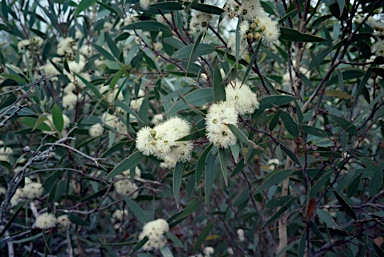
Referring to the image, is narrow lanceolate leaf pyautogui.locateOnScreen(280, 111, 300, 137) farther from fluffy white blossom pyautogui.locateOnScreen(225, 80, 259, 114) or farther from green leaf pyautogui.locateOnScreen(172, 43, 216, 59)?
green leaf pyautogui.locateOnScreen(172, 43, 216, 59)

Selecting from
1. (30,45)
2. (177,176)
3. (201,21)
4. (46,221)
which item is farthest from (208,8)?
(30,45)

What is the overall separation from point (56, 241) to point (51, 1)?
61.5 inches

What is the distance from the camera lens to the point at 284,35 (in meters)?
1.15

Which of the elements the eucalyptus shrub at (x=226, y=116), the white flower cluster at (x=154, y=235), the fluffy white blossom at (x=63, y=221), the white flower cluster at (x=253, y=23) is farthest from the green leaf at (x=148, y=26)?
the fluffy white blossom at (x=63, y=221)

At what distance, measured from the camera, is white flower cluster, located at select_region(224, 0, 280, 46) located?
1.05 m

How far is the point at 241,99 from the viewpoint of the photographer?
3.33 feet

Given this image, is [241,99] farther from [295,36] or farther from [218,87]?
[295,36]

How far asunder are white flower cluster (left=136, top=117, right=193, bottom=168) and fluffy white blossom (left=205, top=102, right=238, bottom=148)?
0.10 meters

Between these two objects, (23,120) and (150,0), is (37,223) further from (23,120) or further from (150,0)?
(150,0)

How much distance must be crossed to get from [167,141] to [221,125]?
16cm

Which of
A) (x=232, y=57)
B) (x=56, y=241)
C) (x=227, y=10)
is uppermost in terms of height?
(x=227, y=10)

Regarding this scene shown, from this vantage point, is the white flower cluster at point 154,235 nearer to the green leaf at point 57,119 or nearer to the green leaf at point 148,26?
the green leaf at point 57,119

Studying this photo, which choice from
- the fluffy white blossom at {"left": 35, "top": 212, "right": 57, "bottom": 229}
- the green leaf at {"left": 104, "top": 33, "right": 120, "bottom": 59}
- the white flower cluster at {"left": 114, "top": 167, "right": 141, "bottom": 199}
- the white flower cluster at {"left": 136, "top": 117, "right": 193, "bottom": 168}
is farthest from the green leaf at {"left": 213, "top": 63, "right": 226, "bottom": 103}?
the fluffy white blossom at {"left": 35, "top": 212, "right": 57, "bottom": 229}

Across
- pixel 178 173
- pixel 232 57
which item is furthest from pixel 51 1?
pixel 178 173
